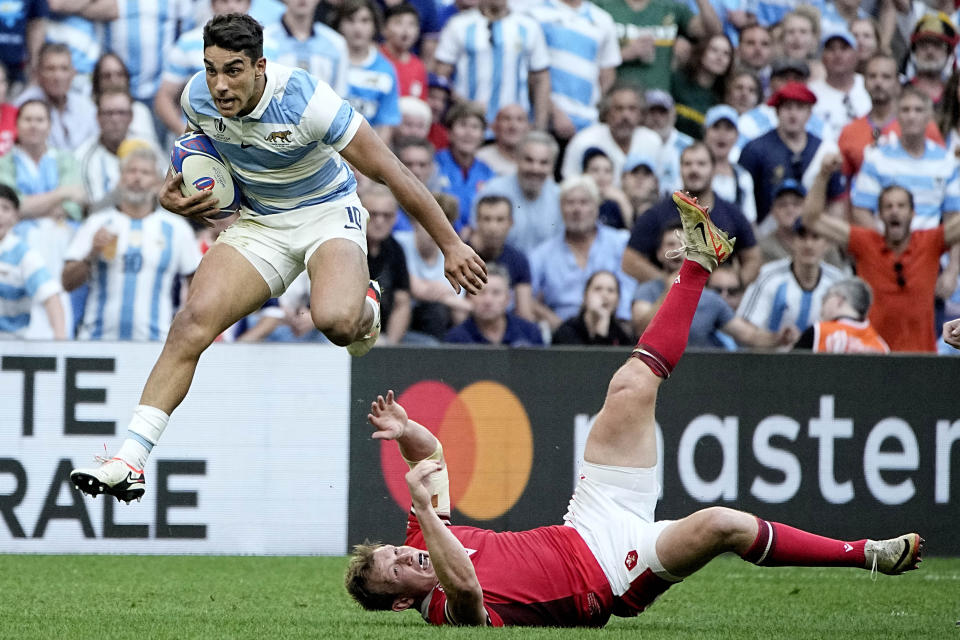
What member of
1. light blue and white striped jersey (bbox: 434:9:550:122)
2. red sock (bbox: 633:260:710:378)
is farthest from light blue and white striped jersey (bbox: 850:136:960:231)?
red sock (bbox: 633:260:710:378)

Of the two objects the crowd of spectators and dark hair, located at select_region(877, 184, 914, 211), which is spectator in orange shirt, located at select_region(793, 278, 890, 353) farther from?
dark hair, located at select_region(877, 184, 914, 211)

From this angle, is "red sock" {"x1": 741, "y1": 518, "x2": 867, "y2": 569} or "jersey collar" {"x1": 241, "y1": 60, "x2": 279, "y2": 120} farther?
"jersey collar" {"x1": 241, "y1": 60, "x2": 279, "y2": 120}

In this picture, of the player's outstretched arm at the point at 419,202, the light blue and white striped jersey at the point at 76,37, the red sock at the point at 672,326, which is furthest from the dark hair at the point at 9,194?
the red sock at the point at 672,326

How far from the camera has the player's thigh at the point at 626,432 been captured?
655 cm

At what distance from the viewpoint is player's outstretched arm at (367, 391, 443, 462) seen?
626cm

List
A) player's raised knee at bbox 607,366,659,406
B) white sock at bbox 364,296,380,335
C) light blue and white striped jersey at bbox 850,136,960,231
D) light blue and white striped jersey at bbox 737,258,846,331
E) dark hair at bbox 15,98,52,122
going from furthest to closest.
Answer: light blue and white striped jersey at bbox 850,136,960,231, dark hair at bbox 15,98,52,122, light blue and white striped jersey at bbox 737,258,846,331, white sock at bbox 364,296,380,335, player's raised knee at bbox 607,366,659,406

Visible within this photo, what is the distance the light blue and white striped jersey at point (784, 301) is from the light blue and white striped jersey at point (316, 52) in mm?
3676

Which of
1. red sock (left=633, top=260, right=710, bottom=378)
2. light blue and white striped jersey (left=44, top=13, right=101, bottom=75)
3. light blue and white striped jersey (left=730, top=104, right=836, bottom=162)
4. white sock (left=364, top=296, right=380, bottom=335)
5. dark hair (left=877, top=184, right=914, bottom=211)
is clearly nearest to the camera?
red sock (left=633, top=260, right=710, bottom=378)

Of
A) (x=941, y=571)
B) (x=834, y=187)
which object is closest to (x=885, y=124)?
(x=834, y=187)

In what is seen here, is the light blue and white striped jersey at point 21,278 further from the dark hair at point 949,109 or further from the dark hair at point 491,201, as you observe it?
the dark hair at point 949,109

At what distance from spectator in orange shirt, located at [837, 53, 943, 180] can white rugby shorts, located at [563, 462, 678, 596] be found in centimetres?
639

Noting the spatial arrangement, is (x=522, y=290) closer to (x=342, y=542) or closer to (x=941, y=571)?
(x=342, y=542)

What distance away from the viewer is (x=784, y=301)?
35.7 ft

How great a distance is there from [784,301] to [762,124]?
2260 millimetres
